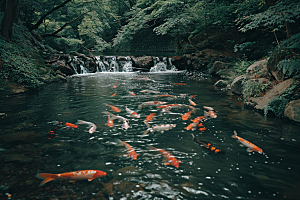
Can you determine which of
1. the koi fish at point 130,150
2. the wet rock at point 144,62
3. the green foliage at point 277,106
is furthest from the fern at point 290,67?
the wet rock at point 144,62

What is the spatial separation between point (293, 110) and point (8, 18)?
14798mm

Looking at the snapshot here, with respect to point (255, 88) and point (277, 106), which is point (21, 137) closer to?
point (277, 106)

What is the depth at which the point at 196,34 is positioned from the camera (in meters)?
22.3

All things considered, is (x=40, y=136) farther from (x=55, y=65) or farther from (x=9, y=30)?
(x=55, y=65)

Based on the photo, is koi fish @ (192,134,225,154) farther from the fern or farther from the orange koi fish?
the fern

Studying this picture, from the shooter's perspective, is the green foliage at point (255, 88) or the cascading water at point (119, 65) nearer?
the green foliage at point (255, 88)

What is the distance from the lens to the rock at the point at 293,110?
220 inches

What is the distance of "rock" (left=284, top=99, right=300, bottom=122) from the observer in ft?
18.3

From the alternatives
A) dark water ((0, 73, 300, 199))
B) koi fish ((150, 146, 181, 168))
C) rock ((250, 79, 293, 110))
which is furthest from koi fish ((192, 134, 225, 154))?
rock ((250, 79, 293, 110))

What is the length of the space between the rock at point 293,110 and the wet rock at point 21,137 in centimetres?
655

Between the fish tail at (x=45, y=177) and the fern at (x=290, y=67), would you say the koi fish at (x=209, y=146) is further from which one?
the fern at (x=290, y=67)

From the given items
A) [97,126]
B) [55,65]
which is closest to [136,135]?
[97,126]

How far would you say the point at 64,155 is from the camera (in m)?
3.89


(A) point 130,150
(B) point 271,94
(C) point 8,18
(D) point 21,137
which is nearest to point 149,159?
(A) point 130,150
